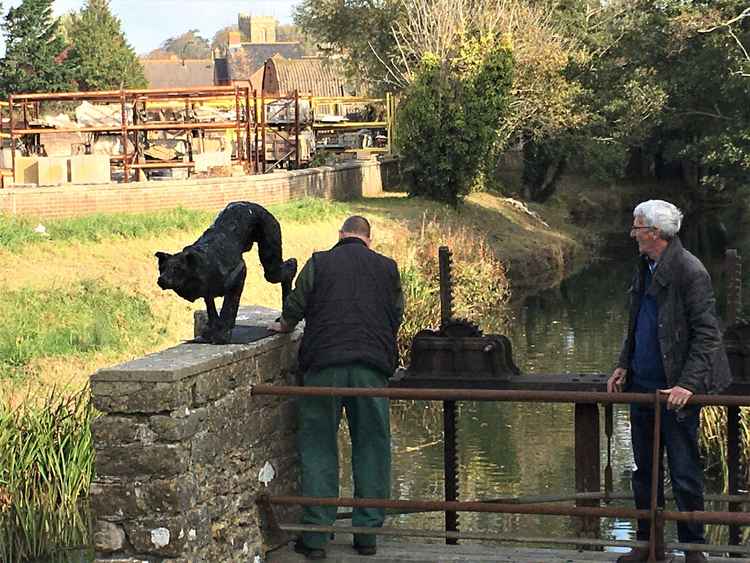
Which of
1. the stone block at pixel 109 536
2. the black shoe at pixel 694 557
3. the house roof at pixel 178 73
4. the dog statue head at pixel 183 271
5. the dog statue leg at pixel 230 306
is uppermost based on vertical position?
the house roof at pixel 178 73

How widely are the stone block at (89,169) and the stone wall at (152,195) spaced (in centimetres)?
243

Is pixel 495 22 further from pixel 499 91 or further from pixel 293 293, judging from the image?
pixel 293 293

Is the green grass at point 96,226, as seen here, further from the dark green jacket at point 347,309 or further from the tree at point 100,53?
the tree at point 100,53

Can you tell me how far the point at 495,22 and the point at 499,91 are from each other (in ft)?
14.1

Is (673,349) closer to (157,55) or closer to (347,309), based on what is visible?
(347,309)

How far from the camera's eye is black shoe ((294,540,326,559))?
691 cm

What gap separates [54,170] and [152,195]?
4.19 m

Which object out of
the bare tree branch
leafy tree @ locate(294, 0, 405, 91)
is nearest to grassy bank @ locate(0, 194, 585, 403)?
the bare tree branch

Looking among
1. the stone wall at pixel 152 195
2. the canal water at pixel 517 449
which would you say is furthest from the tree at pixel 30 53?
the canal water at pixel 517 449

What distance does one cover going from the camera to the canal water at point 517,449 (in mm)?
12117

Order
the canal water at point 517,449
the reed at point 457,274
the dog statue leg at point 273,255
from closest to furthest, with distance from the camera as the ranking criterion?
the dog statue leg at point 273,255
the canal water at point 517,449
the reed at point 457,274

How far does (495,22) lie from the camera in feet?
123

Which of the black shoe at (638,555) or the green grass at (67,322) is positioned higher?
the black shoe at (638,555)

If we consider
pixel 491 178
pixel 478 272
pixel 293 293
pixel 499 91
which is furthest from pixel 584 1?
pixel 293 293
